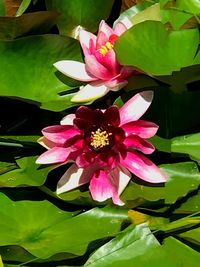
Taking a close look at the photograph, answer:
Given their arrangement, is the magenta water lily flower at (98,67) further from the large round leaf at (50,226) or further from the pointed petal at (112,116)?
the large round leaf at (50,226)

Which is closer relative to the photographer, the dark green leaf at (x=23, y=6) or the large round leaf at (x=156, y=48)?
the large round leaf at (x=156, y=48)

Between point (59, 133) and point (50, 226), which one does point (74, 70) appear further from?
point (50, 226)

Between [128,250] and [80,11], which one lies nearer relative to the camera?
[128,250]

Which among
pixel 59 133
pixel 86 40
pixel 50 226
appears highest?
pixel 86 40

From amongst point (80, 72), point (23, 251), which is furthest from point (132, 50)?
point (23, 251)

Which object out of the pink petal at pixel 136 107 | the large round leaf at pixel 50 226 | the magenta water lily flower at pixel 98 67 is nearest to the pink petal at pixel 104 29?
the magenta water lily flower at pixel 98 67

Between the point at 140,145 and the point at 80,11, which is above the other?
the point at 80,11

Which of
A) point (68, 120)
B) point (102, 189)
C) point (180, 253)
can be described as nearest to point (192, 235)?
point (180, 253)
